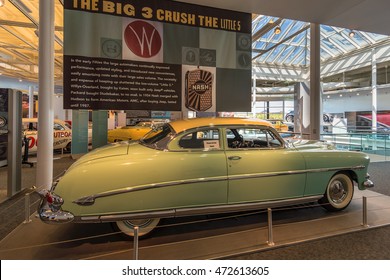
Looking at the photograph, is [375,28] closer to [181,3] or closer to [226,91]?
[226,91]

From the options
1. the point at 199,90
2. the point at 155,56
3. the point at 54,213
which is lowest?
the point at 54,213

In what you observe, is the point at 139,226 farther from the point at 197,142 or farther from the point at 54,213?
the point at 197,142

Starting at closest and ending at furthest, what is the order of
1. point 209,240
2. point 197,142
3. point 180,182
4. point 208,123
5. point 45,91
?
point 180,182 < point 209,240 < point 197,142 < point 208,123 < point 45,91

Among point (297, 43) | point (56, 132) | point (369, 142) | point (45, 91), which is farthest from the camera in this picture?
point (297, 43)

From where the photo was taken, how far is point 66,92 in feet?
12.8

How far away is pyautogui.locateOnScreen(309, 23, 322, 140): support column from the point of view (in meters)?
5.62

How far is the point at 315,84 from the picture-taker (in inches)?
222

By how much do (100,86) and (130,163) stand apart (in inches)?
82.6

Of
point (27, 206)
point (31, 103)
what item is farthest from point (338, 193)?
point (31, 103)

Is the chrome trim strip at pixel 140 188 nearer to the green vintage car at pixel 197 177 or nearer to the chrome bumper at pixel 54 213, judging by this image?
the green vintage car at pixel 197 177

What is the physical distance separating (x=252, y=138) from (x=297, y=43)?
15.9 m

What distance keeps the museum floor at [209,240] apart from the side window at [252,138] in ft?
3.29

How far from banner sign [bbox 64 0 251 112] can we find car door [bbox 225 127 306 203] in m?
1.73
